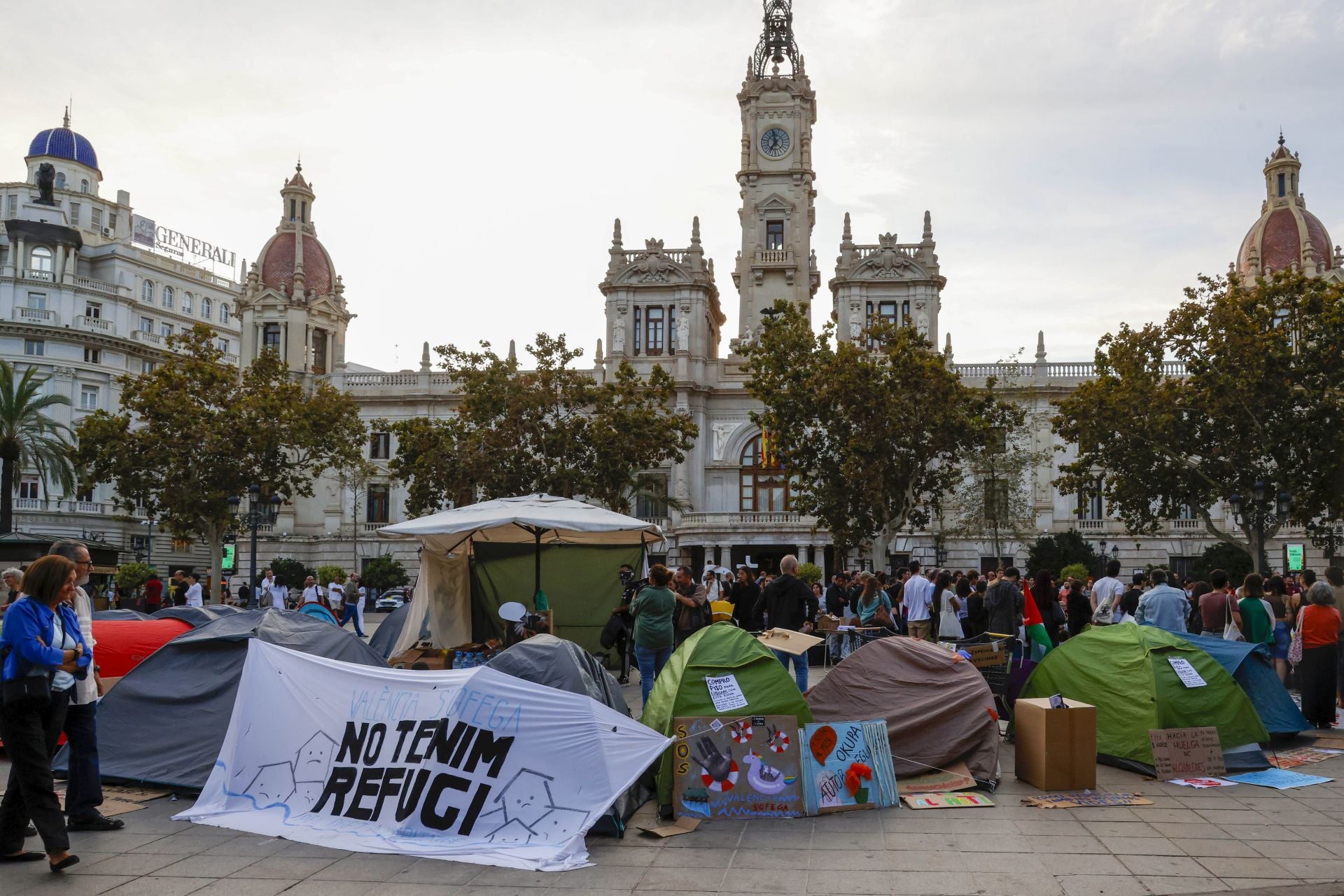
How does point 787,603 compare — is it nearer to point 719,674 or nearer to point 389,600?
point 719,674

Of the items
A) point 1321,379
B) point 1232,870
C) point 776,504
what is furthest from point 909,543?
point 1232,870

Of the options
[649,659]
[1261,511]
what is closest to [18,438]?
[649,659]

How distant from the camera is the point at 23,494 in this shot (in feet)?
186

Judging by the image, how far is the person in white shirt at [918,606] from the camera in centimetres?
1914

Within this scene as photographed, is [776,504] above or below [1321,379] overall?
Result: below

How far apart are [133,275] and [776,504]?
41.4m

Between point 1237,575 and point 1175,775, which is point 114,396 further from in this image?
point 1175,775

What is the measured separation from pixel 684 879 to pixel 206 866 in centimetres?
325

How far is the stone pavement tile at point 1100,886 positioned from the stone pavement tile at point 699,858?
67.0 inches

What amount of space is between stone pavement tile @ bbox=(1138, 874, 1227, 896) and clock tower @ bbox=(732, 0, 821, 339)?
47535mm

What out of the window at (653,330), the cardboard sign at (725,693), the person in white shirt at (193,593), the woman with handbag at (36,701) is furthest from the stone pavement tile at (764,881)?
the window at (653,330)

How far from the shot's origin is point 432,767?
328 inches

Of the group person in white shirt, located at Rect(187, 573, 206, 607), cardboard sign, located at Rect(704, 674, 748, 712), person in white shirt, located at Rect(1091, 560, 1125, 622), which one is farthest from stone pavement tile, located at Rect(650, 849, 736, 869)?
person in white shirt, located at Rect(187, 573, 206, 607)

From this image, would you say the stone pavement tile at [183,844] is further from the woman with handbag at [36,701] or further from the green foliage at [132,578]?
the green foliage at [132,578]
